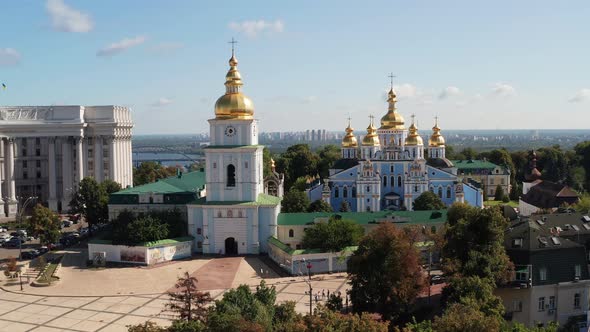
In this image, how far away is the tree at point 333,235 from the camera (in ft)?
138

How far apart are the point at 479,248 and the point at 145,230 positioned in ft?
81.4

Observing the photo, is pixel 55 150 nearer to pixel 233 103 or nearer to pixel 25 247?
pixel 25 247

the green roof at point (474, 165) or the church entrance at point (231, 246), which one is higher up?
the green roof at point (474, 165)

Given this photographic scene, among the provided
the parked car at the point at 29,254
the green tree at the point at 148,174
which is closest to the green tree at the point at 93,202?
the parked car at the point at 29,254

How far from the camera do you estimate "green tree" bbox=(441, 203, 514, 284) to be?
30.4 metres

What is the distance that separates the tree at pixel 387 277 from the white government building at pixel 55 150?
55636 millimetres

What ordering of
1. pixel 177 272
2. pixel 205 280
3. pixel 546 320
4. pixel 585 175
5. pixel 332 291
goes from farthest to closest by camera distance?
pixel 585 175 → pixel 177 272 → pixel 205 280 → pixel 332 291 → pixel 546 320

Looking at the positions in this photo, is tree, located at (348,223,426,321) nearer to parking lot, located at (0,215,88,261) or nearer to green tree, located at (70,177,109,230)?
green tree, located at (70,177,109,230)

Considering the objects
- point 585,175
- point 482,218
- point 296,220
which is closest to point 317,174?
point 585,175

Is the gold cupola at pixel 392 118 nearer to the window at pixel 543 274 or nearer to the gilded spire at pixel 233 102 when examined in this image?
the gilded spire at pixel 233 102

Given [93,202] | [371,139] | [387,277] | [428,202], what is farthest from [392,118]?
[387,277]

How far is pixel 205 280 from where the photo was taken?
40000mm

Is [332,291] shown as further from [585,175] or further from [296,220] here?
[585,175]

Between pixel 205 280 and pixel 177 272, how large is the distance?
3.54 meters
